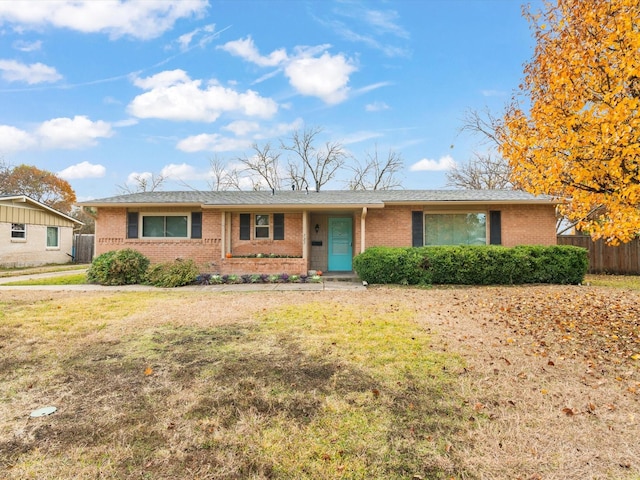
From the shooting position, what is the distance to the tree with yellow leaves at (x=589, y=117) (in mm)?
4191

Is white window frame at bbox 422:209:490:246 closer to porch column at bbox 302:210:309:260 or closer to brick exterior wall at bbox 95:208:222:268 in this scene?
porch column at bbox 302:210:309:260

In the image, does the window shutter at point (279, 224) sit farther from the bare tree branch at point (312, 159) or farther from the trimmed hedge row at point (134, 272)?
the bare tree branch at point (312, 159)

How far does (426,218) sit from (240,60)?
10700mm

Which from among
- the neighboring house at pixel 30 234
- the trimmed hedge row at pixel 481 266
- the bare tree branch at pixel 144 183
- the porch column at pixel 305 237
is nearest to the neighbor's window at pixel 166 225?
the porch column at pixel 305 237

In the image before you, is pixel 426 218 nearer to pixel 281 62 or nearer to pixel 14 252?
pixel 281 62

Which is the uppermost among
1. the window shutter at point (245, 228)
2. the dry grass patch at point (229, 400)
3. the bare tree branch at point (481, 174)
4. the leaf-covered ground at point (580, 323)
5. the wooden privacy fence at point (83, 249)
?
the bare tree branch at point (481, 174)

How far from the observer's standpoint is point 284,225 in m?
12.9

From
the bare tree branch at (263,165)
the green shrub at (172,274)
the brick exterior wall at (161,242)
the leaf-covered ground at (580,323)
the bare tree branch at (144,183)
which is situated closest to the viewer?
the leaf-covered ground at (580,323)

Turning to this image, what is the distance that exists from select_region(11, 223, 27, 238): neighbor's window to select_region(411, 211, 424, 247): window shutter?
2021cm

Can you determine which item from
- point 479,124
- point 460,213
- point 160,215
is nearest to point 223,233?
point 160,215

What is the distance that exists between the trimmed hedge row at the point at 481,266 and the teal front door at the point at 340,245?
8.26ft

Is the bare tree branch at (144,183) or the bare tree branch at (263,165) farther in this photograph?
the bare tree branch at (144,183)

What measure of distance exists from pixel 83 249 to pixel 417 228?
68.3 ft

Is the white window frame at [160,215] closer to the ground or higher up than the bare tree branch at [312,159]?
closer to the ground
